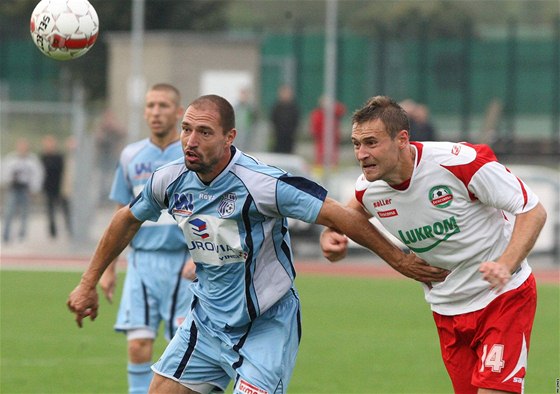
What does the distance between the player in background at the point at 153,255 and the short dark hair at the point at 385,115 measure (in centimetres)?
257

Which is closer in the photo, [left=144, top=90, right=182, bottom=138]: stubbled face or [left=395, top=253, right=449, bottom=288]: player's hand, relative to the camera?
[left=395, top=253, right=449, bottom=288]: player's hand

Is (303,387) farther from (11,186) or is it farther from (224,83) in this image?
(224,83)

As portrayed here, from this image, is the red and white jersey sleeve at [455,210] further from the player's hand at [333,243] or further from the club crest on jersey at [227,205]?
the club crest on jersey at [227,205]

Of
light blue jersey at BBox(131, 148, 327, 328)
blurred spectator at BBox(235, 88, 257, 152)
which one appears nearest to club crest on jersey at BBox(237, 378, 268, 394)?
light blue jersey at BBox(131, 148, 327, 328)

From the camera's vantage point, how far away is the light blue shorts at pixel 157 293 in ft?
27.7

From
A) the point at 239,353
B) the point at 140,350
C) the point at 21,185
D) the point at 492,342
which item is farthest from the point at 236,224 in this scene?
the point at 21,185

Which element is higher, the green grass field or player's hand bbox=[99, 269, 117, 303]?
player's hand bbox=[99, 269, 117, 303]

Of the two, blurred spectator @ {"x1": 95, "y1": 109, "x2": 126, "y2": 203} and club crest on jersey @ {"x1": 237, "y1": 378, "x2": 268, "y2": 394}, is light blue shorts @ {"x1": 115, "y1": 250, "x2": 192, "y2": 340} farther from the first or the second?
blurred spectator @ {"x1": 95, "y1": 109, "x2": 126, "y2": 203}

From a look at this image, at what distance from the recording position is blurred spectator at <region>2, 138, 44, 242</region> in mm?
22500

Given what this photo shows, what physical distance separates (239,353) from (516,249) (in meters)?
1.55

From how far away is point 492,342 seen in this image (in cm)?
630

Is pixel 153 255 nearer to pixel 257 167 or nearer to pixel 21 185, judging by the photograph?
pixel 257 167

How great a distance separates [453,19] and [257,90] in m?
23.6

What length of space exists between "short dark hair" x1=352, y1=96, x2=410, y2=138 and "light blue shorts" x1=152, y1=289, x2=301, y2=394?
41.3 inches
